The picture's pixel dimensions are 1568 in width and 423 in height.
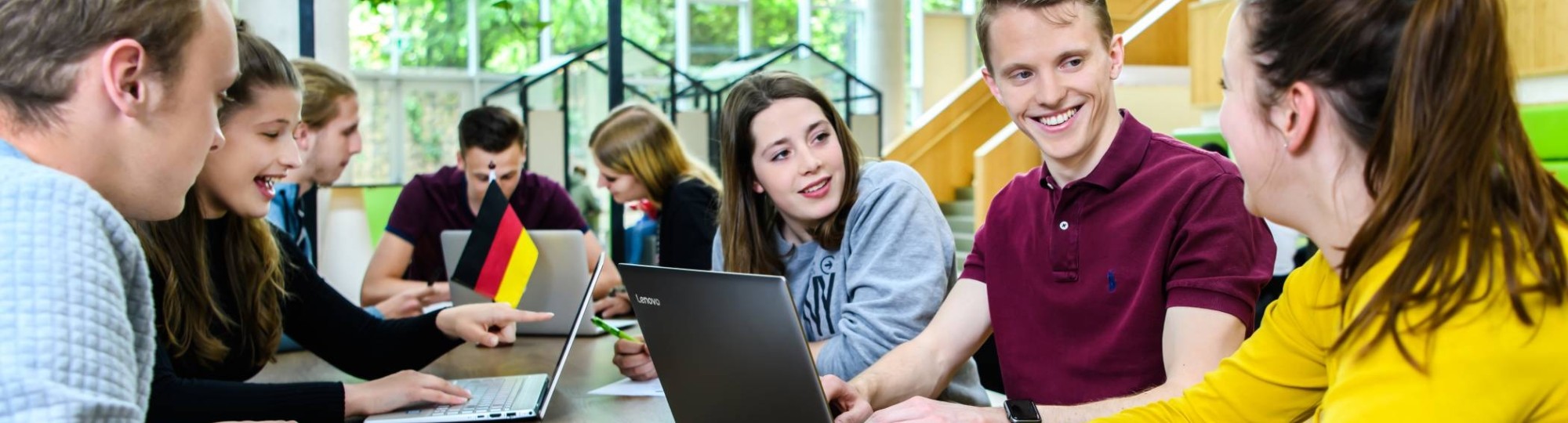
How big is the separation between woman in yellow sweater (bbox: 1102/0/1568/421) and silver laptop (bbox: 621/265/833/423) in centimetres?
48

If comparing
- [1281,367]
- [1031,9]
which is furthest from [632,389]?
[1281,367]

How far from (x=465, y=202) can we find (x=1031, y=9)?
2494 mm

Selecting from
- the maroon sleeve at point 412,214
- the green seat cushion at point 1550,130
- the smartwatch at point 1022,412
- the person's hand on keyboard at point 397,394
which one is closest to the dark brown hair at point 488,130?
the maroon sleeve at point 412,214

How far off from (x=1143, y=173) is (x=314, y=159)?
231cm

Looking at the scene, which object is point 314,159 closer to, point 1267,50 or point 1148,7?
point 1267,50

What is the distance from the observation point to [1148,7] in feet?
29.3

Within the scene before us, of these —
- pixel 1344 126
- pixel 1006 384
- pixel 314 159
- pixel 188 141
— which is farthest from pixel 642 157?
pixel 1344 126

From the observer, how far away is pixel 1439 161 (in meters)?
0.80

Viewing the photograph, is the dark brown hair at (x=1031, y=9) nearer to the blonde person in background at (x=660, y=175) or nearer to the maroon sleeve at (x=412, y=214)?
→ the blonde person in background at (x=660, y=175)

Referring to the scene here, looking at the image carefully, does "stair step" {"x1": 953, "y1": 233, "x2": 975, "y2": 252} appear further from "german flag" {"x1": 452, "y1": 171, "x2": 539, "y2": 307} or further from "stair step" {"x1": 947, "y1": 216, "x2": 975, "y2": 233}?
"german flag" {"x1": 452, "y1": 171, "x2": 539, "y2": 307}

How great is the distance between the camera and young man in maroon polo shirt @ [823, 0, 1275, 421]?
1.36 metres

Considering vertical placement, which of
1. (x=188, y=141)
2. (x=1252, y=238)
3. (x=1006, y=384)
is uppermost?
(x=188, y=141)

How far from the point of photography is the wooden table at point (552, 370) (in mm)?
1723

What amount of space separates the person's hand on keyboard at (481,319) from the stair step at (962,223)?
5.94m
